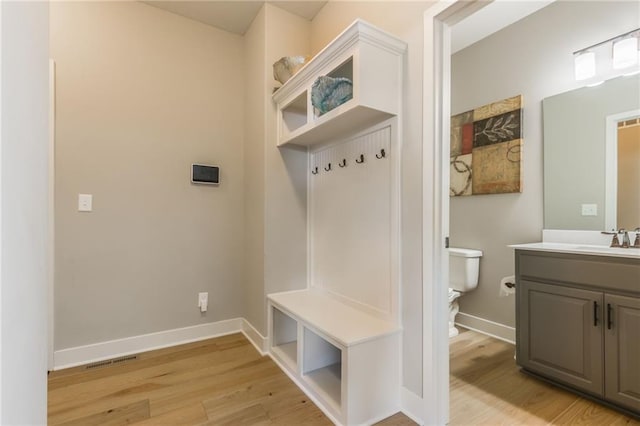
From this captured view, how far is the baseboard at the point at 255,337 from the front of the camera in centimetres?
225

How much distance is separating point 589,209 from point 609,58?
3.16 feet

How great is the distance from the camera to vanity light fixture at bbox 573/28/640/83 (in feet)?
6.10

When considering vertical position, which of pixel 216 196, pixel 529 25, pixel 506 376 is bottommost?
pixel 506 376

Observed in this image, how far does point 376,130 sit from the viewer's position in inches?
69.3

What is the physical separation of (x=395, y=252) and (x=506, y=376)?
1.17 meters

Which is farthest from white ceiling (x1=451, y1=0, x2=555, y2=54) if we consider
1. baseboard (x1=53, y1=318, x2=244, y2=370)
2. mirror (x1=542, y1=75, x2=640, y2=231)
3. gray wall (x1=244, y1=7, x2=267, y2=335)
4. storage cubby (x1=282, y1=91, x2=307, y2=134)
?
baseboard (x1=53, y1=318, x2=244, y2=370)

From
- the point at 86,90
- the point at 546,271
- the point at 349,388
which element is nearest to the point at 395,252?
the point at 349,388

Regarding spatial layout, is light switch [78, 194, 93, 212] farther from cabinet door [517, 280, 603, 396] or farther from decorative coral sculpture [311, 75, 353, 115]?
cabinet door [517, 280, 603, 396]

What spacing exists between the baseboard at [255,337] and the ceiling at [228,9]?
8.03 ft

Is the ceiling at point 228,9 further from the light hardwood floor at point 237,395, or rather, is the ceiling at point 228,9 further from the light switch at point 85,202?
the light hardwood floor at point 237,395

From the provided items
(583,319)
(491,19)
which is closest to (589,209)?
(583,319)

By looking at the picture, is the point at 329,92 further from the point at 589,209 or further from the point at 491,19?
the point at 589,209

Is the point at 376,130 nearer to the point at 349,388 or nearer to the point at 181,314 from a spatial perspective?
the point at 349,388

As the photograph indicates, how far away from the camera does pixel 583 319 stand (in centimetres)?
170
